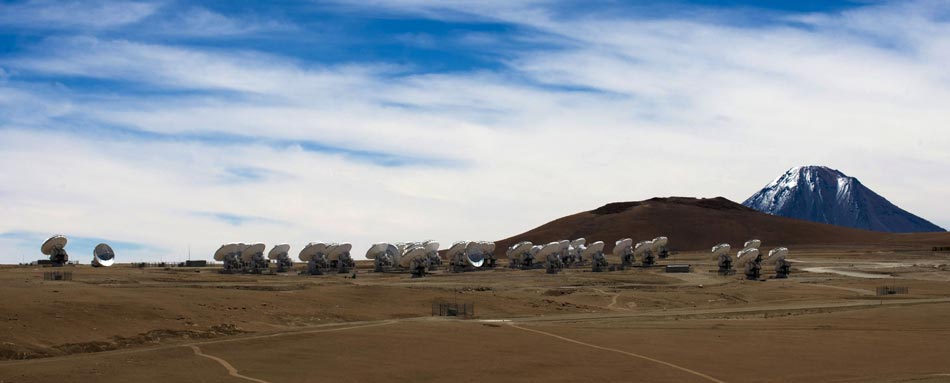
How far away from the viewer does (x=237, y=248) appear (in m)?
105

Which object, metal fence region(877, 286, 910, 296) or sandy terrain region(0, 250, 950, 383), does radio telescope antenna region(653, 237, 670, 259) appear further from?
sandy terrain region(0, 250, 950, 383)

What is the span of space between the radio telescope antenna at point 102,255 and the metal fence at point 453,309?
52.9 m

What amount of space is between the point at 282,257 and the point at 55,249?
846 inches

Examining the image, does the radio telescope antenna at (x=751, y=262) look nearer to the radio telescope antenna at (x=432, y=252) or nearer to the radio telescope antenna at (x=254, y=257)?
the radio telescope antenna at (x=432, y=252)

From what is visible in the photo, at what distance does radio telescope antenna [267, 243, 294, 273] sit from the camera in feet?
351

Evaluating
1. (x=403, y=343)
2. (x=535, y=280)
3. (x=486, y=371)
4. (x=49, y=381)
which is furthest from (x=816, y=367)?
(x=535, y=280)

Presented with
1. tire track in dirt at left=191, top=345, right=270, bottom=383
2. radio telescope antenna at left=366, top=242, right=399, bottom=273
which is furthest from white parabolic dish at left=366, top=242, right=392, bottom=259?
tire track in dirt at left=191, top=345, right=270, bottom=383

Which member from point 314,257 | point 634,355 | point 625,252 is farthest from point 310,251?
point 634,355

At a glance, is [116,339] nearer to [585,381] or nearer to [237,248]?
[585,381]

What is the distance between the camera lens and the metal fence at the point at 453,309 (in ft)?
173

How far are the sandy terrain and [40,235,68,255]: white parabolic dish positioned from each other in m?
49.8

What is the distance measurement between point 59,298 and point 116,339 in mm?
6484

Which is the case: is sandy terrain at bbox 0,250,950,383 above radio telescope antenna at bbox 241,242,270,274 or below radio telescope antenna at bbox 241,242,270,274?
below

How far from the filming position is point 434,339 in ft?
131
